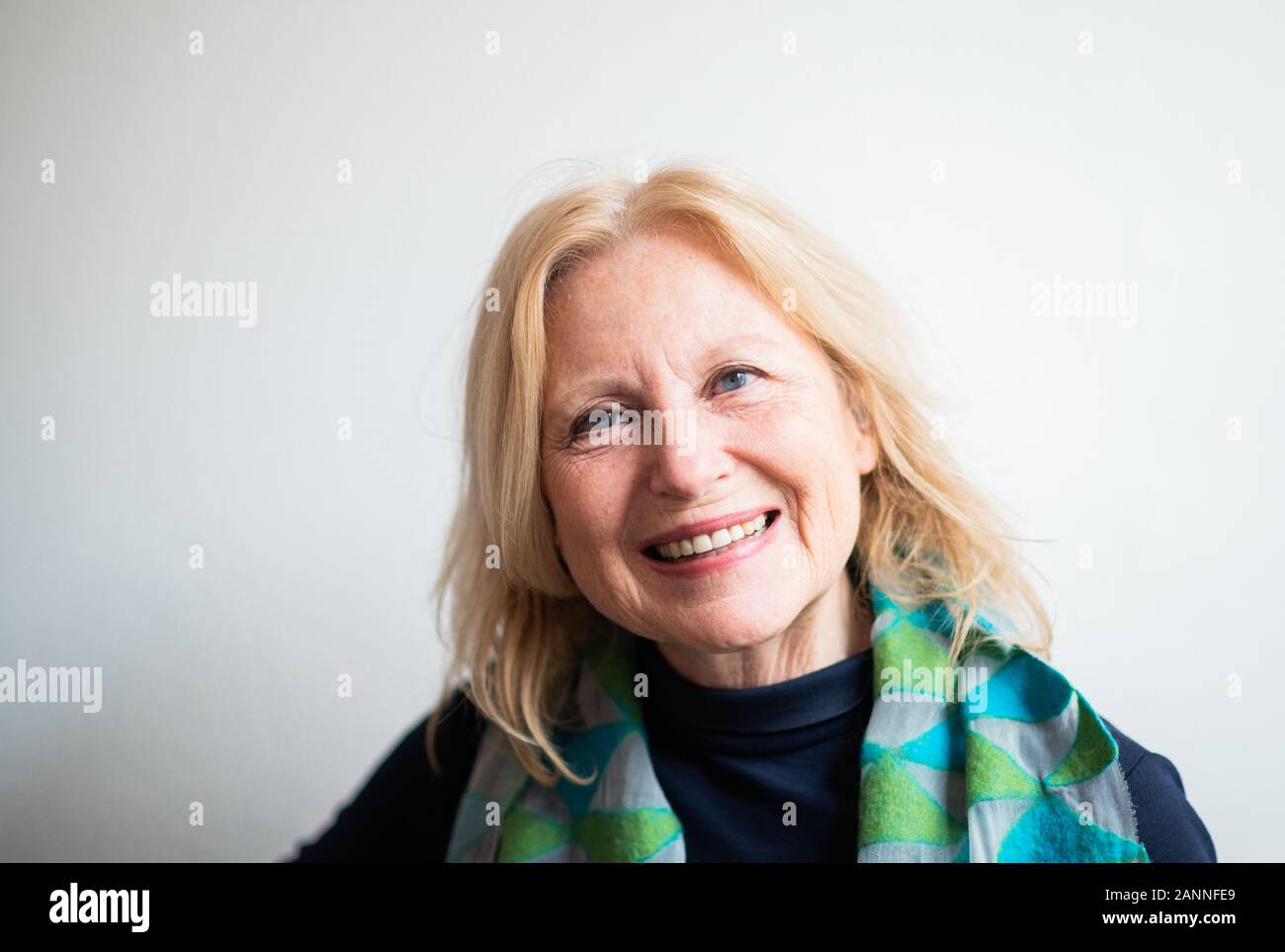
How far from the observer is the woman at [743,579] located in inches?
46.3

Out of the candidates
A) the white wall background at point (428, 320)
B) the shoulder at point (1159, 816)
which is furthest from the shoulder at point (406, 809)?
the shoulder at point (1159, 816)

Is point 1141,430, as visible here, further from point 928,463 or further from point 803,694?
point 803,694

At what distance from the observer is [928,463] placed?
1.39 meters

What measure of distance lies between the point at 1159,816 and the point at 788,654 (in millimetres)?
461

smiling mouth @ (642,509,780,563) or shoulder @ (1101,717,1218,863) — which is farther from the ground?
smiling mouth @ (642,509,780,563)

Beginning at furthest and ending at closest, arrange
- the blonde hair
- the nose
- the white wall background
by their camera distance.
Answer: the white wall background < the blonde hair < the nose

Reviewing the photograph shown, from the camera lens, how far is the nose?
114 centimetres

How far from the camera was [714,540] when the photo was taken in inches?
47.2

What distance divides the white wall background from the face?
378 mm

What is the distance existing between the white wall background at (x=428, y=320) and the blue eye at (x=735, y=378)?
0.41m

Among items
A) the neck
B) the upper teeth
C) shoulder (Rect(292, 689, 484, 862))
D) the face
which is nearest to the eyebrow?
the face

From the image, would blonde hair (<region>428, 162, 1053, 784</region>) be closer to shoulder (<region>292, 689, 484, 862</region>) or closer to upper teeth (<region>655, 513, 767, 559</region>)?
shoulder (<region>292, 689, 484, 862</region>)

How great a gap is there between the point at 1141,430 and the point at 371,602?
4.11 ft
